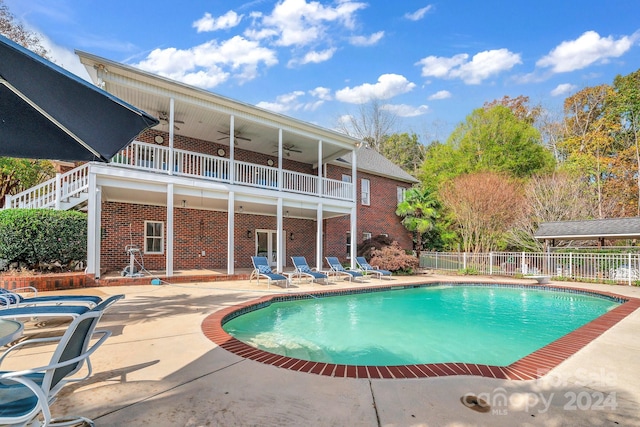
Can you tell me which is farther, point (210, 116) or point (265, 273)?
point (210, 116)

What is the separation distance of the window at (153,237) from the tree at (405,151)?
99.4 ft

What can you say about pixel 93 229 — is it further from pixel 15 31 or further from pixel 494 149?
pixel 494 149

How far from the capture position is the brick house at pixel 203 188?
32.0 feet

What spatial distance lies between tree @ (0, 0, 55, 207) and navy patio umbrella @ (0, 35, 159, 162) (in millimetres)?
10463

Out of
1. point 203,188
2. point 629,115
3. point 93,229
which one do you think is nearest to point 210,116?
point 203,188

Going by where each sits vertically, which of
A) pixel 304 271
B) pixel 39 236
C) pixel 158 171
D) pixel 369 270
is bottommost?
pixel 369 270

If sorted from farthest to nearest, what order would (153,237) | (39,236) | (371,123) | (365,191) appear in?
(371,123) → (365,191) → (153,237) → (39,236)

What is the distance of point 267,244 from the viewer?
16234 millimetres

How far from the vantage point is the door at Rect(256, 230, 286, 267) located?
15948 mm

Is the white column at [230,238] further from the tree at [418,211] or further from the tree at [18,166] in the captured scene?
the tree at [418,211]

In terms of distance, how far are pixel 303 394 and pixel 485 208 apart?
19.0 metres

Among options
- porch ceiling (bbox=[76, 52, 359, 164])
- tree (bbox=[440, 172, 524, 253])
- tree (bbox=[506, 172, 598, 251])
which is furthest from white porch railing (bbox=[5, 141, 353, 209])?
tree (bbox=[506, 172, 598, 251])

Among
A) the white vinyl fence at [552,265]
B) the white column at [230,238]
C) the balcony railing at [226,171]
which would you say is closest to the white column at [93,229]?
the balcony railing at [226,171]

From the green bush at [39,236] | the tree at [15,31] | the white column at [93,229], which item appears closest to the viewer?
the green bush at [39,236]
